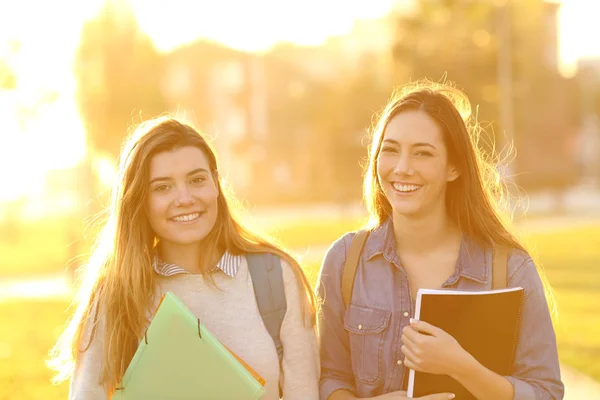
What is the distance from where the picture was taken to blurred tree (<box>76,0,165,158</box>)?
22.3m

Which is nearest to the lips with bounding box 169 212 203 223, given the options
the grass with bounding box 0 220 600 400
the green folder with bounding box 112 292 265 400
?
the green folder with bounding box 112 292 265 400

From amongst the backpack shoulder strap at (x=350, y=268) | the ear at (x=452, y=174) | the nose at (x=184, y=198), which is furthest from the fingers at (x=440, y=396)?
the nose at (x=184, y=198)

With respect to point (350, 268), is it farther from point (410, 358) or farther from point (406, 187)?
point (410, 358)

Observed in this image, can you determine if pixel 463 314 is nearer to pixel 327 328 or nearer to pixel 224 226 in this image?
pixel 327 328

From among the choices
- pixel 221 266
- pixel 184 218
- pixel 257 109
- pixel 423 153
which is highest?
pixel 257 109

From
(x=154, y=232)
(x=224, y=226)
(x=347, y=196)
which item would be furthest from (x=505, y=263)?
(x=347, y=196)

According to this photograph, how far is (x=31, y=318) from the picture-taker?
14727 mm

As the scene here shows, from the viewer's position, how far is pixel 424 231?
3.79m

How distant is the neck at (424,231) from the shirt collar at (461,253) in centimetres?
5

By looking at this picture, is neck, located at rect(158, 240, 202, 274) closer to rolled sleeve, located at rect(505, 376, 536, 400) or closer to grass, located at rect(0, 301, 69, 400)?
rolled sleeve, located at rect(505, 376, 536, 400)

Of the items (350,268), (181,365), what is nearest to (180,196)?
(181,365)

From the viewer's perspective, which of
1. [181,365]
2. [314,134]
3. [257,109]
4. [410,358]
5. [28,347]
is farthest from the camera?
[257,109]

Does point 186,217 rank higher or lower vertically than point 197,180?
lower

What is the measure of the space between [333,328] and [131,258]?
2.97 feet
